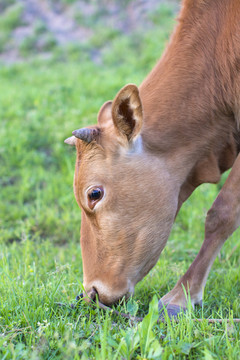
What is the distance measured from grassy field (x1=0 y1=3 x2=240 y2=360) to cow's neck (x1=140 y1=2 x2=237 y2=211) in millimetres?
831

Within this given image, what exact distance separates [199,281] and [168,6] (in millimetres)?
9595

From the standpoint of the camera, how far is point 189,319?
245 centimetres

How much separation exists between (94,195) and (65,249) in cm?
151

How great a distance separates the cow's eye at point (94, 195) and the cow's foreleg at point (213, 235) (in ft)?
2.37

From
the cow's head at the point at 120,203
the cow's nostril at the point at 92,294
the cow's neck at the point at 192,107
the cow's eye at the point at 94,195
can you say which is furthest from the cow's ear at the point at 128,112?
the cow's nostril at the point at 92,294

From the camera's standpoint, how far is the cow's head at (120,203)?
2951 mm

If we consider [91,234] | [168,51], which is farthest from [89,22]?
[91,234]

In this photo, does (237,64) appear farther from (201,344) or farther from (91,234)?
(201,344)

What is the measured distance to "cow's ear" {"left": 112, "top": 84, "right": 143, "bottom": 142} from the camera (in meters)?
2.86

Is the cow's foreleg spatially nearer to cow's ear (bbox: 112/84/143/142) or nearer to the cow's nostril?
the cow's nostril

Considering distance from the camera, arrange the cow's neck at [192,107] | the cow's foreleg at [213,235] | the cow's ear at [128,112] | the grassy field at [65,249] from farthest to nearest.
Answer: the cow's neck at [192,107], the cow's foreleg at [213,235], the cow's ear at [128,112], the grassy field at [65,249]

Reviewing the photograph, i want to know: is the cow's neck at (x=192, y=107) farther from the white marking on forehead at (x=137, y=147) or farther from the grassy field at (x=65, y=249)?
the grassy field at (x=65, y=249)

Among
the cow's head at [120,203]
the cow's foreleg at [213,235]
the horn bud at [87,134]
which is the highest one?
the horn bud at [87,134]

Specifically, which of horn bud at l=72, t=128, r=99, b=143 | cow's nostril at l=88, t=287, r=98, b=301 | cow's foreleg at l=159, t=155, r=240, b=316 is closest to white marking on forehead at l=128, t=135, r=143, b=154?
horn bud at l=72, t=128, r=99, b=143
